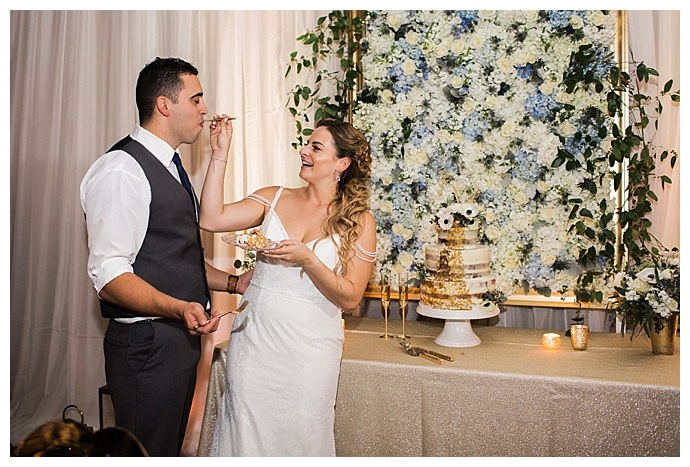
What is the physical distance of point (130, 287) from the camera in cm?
237

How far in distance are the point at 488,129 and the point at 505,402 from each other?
1.34 m

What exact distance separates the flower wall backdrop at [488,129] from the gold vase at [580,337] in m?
0.38

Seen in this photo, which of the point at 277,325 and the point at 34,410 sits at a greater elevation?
the point at 277,325

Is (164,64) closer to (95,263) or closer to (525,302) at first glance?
(95,263)

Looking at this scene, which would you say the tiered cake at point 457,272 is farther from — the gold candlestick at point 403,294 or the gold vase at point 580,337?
the gold vase at point 580,337

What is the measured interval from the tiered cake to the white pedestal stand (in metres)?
0.02

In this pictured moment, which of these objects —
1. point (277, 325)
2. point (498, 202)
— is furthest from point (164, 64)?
point (498, 202)

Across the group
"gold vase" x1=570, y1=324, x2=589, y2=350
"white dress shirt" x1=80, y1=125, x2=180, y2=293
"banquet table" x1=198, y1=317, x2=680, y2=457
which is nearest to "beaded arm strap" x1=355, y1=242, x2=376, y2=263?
"banquet table" x1=198, y1=317, x2=680, y2=457

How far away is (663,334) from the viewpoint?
113 inches

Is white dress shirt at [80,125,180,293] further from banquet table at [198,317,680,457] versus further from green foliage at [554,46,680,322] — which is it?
green foliage at [554,46,680,322]

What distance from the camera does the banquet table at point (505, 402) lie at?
2.55m

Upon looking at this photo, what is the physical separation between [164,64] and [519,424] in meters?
1.95

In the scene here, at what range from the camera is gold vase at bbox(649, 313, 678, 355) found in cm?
285

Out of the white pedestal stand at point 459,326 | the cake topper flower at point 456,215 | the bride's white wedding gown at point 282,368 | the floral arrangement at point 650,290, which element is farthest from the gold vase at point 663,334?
the bride's white wedding gown at point 282,368
